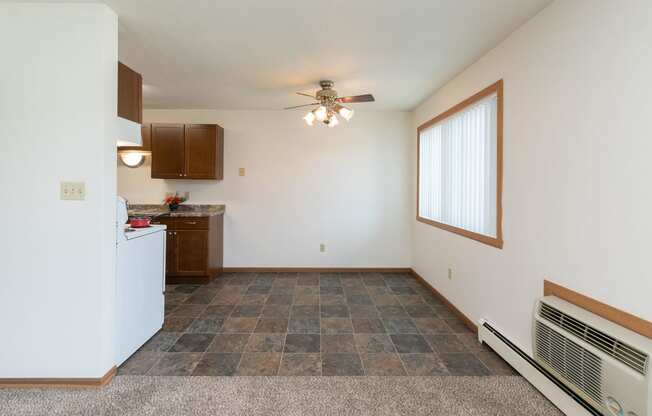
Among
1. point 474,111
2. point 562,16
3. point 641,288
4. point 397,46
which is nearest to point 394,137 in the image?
point 474,111

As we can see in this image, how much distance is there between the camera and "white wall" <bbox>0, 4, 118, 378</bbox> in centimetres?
194

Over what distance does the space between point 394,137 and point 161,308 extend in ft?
12.5

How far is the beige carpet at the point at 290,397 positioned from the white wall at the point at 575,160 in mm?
478

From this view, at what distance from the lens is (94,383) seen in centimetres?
198

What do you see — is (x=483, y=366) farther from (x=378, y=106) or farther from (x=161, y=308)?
(x=378, y=106)

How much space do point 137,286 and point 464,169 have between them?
312 centimetres

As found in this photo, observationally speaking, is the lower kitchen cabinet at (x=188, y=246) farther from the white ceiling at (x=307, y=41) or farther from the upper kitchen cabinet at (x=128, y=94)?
the upper kitchen cabinet at (x=128, y=94)

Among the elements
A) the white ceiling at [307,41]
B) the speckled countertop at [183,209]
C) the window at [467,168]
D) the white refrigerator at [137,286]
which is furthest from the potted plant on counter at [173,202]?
the window at [467,168]

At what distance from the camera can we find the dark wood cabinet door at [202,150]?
4.38 m

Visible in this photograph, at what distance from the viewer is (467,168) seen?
3070 mm

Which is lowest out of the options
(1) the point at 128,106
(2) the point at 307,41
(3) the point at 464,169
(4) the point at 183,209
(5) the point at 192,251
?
(5) the point at 192,251

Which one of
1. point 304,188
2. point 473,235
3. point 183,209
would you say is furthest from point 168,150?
point 473,235

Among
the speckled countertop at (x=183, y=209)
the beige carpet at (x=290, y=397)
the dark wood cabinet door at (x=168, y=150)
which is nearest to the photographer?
the beige carpet at (x=290, y=397)

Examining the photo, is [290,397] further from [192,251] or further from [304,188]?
[304,188]
